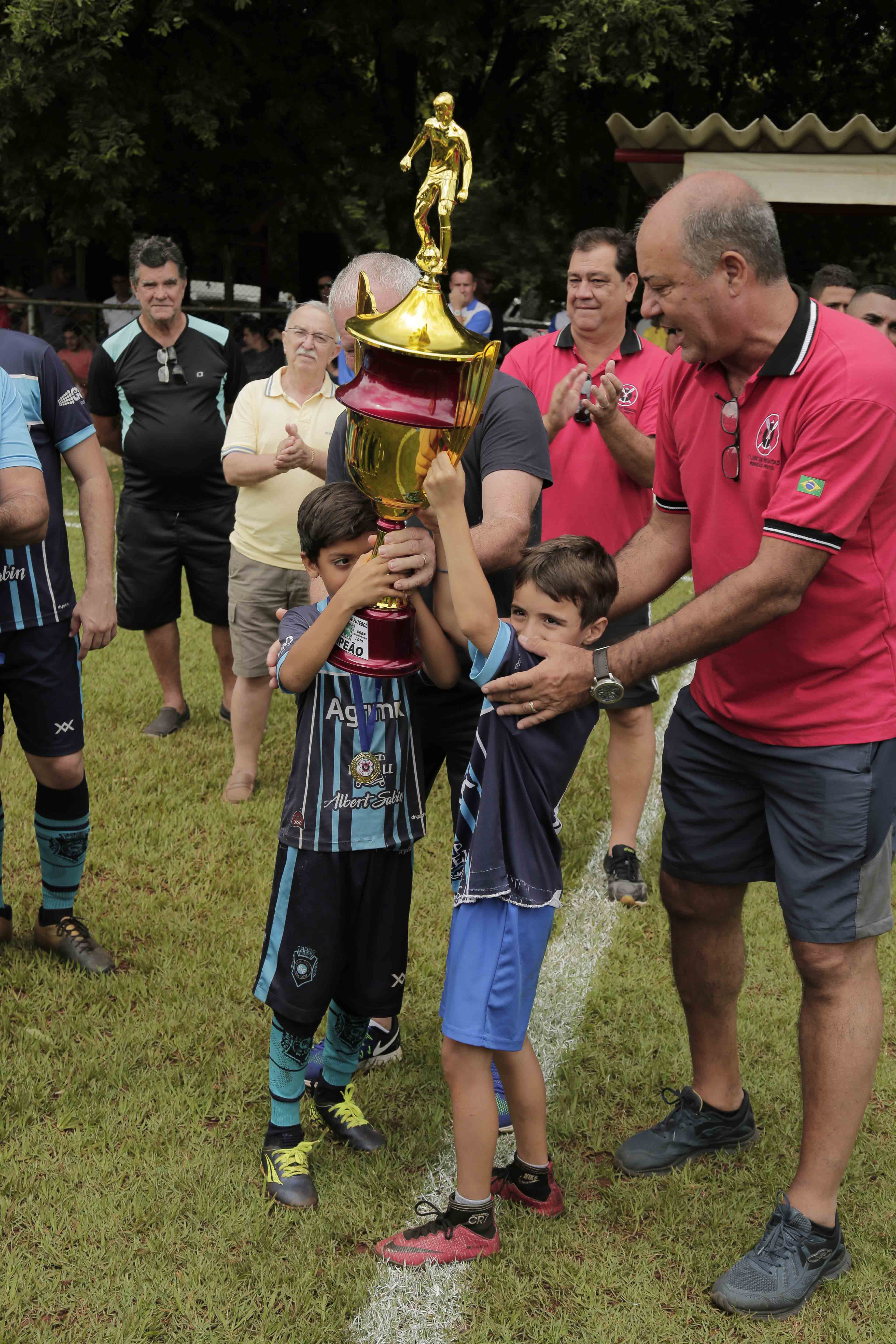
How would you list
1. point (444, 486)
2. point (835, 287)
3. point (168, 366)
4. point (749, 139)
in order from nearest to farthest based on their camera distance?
point (444, 486), point (168, 366), point (835, 287), point (749, 139)

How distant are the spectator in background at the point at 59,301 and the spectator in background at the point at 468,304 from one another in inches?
184

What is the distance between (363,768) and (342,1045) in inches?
31.2

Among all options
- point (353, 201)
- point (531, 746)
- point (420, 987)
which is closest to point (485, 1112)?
point (531, 746)

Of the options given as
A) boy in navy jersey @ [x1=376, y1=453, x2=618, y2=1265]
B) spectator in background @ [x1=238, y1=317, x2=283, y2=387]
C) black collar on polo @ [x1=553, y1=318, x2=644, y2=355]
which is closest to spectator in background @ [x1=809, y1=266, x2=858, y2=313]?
black collar on polo @ [x1=553, y1=318, x2=644, y2=355]

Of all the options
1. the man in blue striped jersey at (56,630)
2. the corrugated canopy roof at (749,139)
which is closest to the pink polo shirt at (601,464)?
the man in blue striped jersey at (56,630)

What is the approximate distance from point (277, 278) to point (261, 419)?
759 inches

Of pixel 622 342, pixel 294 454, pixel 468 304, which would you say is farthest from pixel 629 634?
pixel 468 304

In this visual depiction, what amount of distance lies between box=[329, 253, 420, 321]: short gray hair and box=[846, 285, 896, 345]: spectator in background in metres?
3.96

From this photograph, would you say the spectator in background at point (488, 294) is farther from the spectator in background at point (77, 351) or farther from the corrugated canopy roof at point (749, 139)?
the spectator in background at point (77, 351)

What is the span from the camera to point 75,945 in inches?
158

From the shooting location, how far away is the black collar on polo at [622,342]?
196 inches

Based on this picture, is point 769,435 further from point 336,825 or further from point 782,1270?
point 782,1270

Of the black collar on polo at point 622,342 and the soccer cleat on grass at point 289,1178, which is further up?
the black collar on polo at point 622,342

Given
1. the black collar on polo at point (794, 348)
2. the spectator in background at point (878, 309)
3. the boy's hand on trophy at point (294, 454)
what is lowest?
the boy's hand on trophy at point (294, 454)
